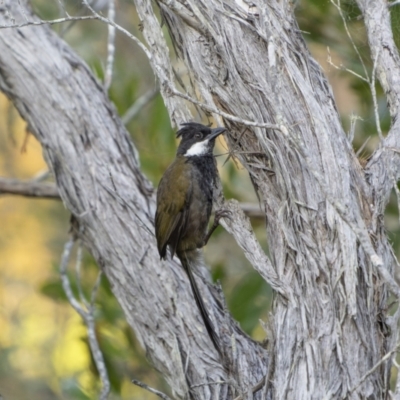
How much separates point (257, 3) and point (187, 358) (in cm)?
194

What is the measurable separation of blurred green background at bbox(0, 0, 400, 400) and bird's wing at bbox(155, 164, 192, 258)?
672 millimetres

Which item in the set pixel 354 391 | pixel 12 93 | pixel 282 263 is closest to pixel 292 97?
pixel 282 263

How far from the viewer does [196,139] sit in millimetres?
4383

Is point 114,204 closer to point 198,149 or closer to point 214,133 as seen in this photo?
point 198,149

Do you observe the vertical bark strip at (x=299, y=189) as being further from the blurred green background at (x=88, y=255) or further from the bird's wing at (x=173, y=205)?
the bird's wing at (x=173, y=205)

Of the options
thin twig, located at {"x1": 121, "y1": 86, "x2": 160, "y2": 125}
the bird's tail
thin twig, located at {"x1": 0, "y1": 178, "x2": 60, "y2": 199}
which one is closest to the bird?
the bird's tail

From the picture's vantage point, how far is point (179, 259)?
4.54 m

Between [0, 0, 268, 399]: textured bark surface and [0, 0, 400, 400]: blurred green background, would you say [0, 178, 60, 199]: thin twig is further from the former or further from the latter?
[0, 0, 268, 399]: textured bark surface

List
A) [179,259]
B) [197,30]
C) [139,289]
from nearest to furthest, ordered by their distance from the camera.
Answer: [197,30]
[139,289]
[179,259]

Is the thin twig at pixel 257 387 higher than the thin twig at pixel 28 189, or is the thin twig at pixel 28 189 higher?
the thin twig at pixel 28 189

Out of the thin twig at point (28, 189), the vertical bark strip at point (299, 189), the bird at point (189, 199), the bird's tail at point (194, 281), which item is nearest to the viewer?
the vertical bark strip at point (299, 189)

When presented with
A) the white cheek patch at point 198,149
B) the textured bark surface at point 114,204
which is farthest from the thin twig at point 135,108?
the white cheek patch at point 198,149

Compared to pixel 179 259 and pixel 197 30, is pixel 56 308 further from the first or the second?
pixel 197 30

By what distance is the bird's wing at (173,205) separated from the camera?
440 centimetres
